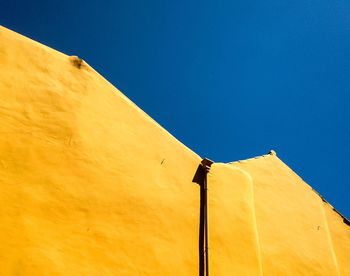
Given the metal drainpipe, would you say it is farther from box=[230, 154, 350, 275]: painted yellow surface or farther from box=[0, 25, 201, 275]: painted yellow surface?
box=[230, 154, 350, 275]: painted yellow surface

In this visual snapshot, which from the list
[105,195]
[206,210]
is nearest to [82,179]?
[105,195]

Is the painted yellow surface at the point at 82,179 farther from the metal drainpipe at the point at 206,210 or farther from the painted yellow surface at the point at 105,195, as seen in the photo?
the metal drainpipe at the point at 206,210

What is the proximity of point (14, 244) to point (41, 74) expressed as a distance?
103 inches

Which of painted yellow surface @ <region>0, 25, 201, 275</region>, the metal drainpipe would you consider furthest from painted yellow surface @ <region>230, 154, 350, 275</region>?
painted yellow surface @ <region>0, 25, 201, 275</region>

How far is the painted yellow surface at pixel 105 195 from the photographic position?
→ 4.13 metres

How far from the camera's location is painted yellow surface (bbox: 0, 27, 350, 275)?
4.13m

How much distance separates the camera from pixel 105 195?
4.85 metres

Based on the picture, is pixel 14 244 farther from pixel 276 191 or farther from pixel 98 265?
pixel 276 191

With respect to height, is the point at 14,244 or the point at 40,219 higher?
the point at 40,219

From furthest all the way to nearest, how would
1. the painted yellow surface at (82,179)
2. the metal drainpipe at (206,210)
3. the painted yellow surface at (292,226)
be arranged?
the painted yellow surface at (292,226), the metal drainpipe at (206,210), the painted yellow surface at (82,179)

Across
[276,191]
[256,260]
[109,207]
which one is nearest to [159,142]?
[109,207]

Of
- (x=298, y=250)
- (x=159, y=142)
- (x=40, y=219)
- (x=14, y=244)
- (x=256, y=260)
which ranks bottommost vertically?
(x=14, y=244)

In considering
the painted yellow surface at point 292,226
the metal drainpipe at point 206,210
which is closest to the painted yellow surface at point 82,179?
the metal drainpipe at point 206,210

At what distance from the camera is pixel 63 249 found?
4.07 metres
